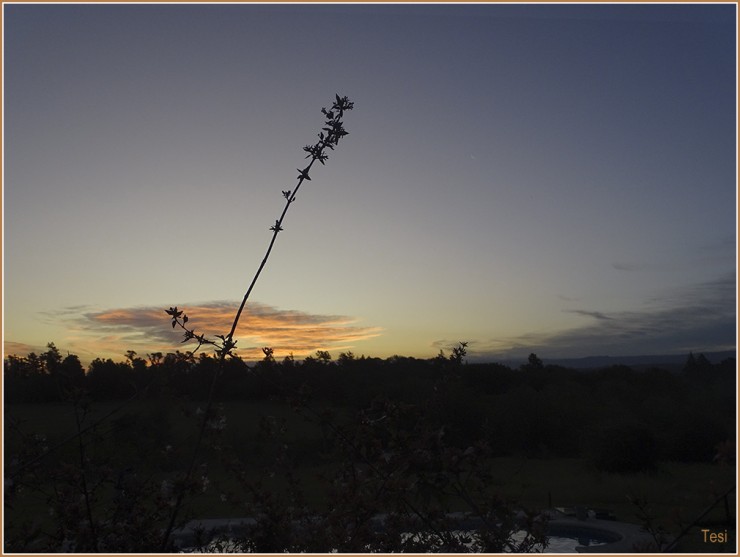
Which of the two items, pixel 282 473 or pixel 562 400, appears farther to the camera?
pixel 562 400

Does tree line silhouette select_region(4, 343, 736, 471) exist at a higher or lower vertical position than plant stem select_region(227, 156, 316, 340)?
lower

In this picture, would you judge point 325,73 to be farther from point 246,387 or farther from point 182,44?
point 246,387

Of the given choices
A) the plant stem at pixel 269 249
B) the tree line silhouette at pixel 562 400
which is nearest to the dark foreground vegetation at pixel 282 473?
the plant stem at pixel 269 249

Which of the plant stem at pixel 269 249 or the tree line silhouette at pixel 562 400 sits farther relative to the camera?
the tree line silhouette at pixel 562 400

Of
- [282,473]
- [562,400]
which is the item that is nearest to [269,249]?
[282,473]

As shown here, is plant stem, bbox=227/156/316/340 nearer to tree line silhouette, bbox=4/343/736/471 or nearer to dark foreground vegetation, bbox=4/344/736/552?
dark foreground vegetation, bbox=4/344/736/552

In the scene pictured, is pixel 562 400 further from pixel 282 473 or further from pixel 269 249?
pixel 269 249

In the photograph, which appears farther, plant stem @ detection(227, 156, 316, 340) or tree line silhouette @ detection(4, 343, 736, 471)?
tree line silhouette @ detection(4, 343, 736, 471)

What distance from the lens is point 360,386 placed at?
11.9 m

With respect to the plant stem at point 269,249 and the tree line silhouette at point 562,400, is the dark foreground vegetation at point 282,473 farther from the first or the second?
the tree line silhouette at point 562,400

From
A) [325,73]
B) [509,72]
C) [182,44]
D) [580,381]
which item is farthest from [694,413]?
[182,44]

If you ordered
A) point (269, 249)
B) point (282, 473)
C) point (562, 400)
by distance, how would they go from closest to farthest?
point (269, 249) → point (282, 473) → point (562, 400)

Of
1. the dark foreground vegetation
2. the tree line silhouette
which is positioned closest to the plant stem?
the dark foreground vegetation

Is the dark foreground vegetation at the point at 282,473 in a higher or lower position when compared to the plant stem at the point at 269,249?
lower
